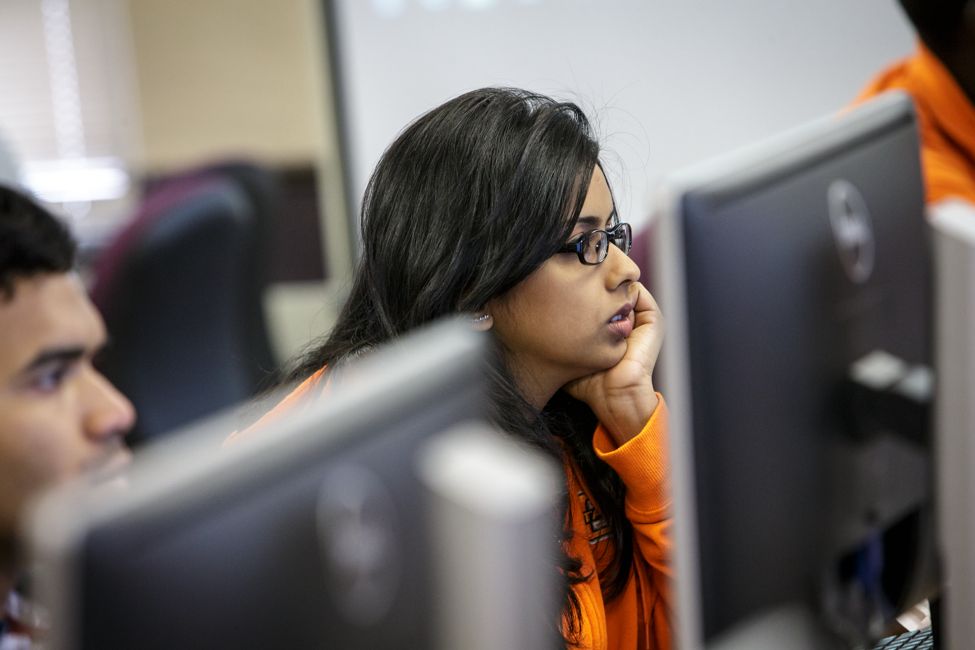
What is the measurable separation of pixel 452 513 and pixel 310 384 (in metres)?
0.73

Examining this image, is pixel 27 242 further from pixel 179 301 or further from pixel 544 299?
pixel 179 301

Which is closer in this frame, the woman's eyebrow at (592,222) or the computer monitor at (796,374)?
the computer monitor at (796,374)

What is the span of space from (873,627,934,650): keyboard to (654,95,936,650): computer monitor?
1.02ft

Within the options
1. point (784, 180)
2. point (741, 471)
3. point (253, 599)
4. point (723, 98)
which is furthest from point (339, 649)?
point (723, 98)

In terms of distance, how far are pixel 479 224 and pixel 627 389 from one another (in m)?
0.24

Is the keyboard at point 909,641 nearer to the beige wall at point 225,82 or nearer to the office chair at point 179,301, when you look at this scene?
the office chair at point 179,301

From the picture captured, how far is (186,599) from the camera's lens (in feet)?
1.57

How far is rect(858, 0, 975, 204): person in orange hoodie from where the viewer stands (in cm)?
154

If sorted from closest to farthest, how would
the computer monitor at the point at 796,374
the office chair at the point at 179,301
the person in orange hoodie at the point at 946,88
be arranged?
the computer monitor at the point at 796,374, the person in orange hoodie at the point at 946,88, the office chair at the point at 179,301

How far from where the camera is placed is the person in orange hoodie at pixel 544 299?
3.95 feet

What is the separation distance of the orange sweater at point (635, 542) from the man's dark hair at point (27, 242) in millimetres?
258

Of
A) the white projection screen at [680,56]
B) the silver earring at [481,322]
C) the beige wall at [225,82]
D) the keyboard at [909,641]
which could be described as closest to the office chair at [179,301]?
the white projection screen at [680,56]

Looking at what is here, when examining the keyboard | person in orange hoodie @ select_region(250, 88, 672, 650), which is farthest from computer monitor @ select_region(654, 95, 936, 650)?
person in orange hoodie @ select_region(250, 88, 672, 650)

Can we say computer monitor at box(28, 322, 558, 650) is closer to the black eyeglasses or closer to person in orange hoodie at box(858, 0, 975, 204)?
the black eyeglasses
